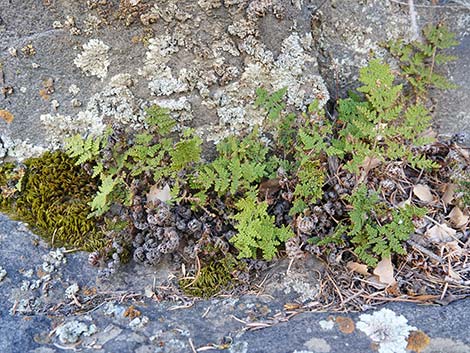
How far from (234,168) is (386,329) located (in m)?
1.28

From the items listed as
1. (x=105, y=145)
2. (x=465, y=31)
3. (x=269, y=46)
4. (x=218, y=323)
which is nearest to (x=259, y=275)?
(x=218, y=323)

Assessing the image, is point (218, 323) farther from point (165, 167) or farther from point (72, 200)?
point (72, 200)

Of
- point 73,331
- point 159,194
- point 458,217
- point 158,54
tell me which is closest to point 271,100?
point 158,54

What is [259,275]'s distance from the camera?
9.54 ft

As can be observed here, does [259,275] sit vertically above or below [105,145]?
below

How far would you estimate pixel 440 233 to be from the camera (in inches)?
116

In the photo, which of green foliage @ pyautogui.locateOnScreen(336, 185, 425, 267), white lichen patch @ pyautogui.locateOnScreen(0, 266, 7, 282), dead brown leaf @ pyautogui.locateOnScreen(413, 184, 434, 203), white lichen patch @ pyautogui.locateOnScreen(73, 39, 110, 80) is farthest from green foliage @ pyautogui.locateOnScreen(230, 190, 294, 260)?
white lichen patch @ pyautogui.locateOnScreen(0, 266, 7, 282)

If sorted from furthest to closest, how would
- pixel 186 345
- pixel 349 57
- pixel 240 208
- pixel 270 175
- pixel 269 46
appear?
pixel 349 57, pixel 269 46, pixel 270 175, pixel 240 208, pixel 186 345

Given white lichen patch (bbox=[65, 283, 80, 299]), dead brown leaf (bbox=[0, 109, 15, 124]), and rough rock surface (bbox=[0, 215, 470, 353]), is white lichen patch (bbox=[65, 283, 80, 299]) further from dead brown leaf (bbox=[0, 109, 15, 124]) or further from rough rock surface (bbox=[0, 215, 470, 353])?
dead brown leaf (bbox=[0, 109, 15, 124])

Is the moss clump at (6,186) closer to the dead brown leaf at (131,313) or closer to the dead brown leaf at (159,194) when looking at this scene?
the dead brown leaf at (159,194)

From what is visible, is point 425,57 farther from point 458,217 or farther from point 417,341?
point 417,341

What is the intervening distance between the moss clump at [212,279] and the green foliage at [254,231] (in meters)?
0.11

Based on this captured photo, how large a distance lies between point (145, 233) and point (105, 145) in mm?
640

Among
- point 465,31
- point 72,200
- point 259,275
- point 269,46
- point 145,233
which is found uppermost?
point 269,46
